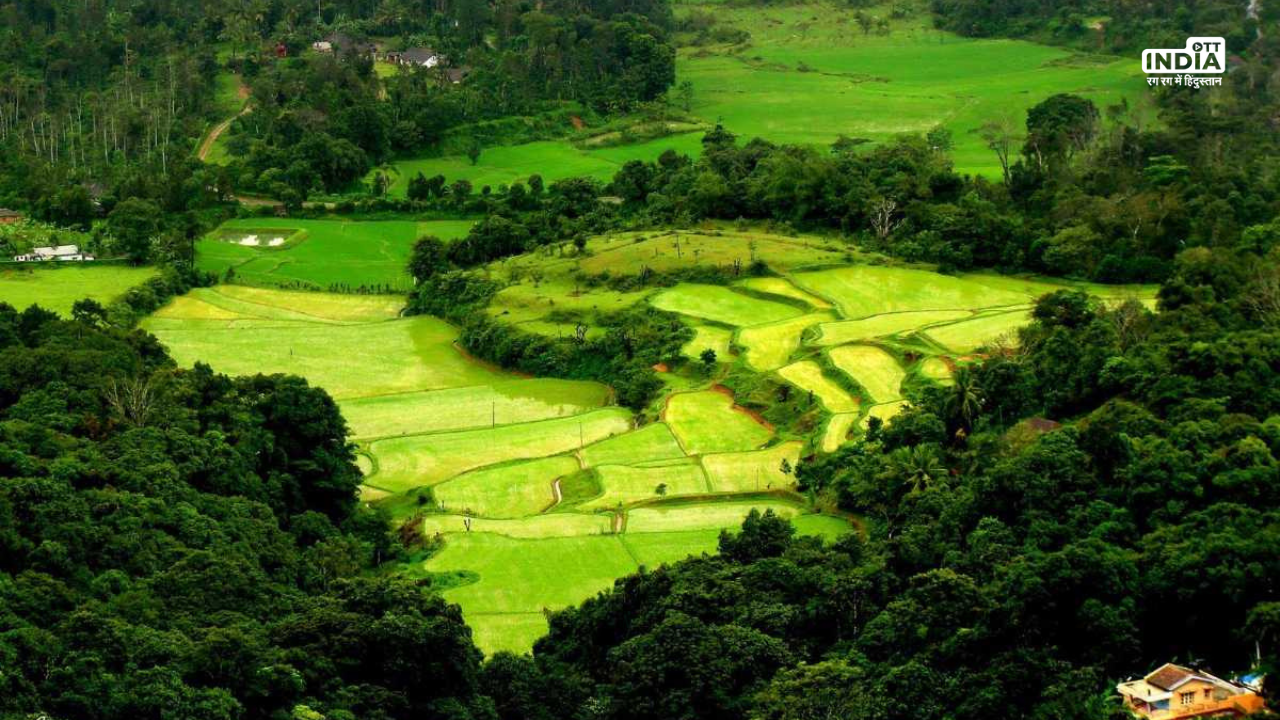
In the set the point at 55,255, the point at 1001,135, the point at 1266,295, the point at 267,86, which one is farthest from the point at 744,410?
the point at 267,86

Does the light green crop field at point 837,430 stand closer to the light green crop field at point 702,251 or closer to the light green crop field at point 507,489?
the light green crop field at point 507,489

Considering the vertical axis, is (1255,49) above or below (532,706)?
above

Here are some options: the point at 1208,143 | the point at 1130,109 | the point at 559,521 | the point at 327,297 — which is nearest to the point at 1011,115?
the point at 1130,109

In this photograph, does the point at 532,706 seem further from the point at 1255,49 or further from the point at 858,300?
the point at 1255,49

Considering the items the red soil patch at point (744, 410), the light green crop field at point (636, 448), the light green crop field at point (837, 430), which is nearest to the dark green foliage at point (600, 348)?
the red soil patch at point (744, 410)

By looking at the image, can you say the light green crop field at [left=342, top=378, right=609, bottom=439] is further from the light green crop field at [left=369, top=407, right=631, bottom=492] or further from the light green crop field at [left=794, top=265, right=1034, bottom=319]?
the light green crop field at [left=794, top=265, right=1034, bottom=319]

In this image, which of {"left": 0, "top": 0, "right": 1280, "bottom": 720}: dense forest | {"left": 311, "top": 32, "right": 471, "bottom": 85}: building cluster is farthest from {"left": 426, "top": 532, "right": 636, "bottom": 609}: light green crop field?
{"left": 311, "top": 32, "right": 471, "bottom": 85}: building cluster
